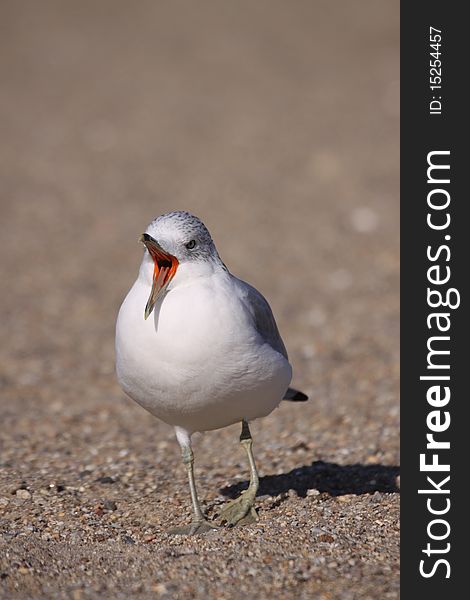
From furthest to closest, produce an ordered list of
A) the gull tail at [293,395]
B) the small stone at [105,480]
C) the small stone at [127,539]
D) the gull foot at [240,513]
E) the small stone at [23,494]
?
1. the small stone at [105,480]
2. the gull tail at [293,395]
3. the small stone at [23,494]
4. the gull foot at [240,513]
5. the small stone at [127,539]

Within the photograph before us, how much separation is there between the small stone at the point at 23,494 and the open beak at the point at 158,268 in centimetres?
184

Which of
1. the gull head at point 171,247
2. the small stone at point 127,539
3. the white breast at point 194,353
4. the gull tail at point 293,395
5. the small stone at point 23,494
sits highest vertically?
the gull head at point 171,247

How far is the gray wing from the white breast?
0.13m

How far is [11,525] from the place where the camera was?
17.9ft

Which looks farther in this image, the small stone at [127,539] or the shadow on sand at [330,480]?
the shadow on sand at [330,480]

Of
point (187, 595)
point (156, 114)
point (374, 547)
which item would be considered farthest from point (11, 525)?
point (156, 114)

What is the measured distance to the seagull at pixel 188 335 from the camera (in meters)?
4.82

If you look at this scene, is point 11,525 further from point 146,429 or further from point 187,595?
point 146,429

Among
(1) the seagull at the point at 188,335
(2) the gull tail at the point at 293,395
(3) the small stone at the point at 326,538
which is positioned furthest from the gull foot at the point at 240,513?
(2) the gull tail at the point at 293,395

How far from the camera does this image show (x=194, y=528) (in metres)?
5.29

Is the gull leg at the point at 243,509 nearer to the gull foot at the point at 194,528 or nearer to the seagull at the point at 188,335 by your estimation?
the gull foot at the point at 194,528

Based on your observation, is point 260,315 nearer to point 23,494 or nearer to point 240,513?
point 240,513

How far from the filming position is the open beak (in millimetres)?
4793

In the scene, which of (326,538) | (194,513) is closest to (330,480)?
(194,513)
